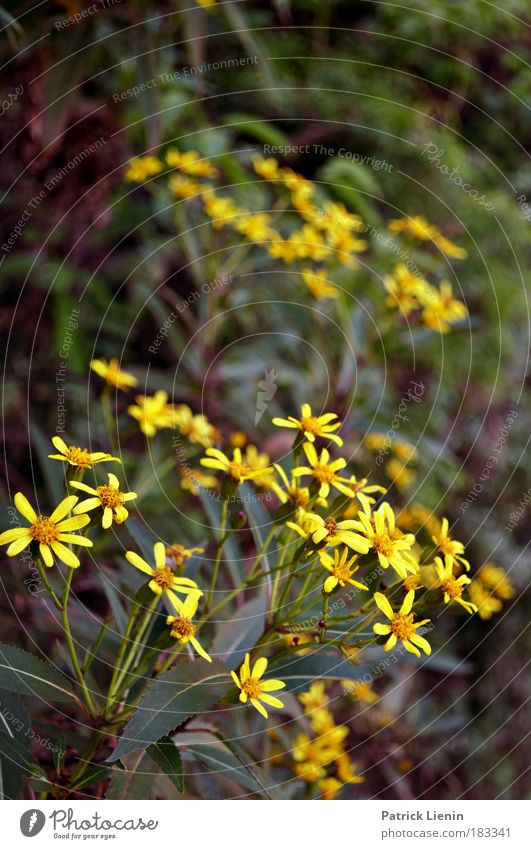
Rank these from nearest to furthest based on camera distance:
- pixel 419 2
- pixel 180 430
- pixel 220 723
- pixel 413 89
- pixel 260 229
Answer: pixel 220 723
pixel 180 430
pixel 260 229
pixel 419 2
pixel 413 89

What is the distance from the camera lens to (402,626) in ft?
2.32

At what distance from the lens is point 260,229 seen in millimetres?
1340

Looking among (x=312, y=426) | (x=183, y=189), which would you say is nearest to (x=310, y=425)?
(x=312, y=426)

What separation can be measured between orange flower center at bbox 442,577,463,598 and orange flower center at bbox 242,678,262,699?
0.66 feet

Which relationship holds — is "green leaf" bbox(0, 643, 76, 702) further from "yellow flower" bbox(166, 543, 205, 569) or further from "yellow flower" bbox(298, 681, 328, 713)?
"yellow flower" bbox(298, 681, 328, 713)

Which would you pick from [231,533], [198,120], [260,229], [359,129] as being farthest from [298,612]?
[359,129]

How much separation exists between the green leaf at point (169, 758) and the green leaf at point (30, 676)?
3.9 inches

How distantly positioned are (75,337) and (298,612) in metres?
0.89

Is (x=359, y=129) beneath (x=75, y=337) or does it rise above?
above

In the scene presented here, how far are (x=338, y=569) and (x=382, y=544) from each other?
5 centimetres

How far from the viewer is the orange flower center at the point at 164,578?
0.70m

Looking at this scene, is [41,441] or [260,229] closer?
[41,441]
